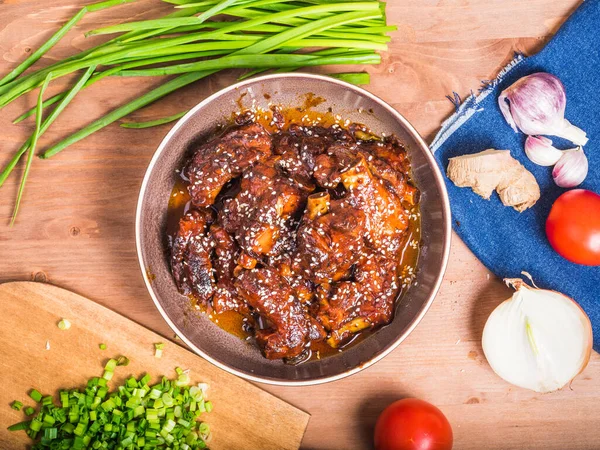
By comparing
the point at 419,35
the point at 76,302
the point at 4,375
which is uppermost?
the point at 419,35

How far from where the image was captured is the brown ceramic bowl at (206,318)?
7.87 feet

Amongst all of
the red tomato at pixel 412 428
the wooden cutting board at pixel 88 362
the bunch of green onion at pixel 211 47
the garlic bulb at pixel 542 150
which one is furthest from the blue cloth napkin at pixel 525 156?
the wooden cutting board at pixel 88 362

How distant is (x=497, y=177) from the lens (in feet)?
8.36

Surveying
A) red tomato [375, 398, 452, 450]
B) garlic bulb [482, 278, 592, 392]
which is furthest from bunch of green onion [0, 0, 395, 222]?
red tomato [375, 398, 452, 450]

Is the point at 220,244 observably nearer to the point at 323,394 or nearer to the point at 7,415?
the point at 323,394

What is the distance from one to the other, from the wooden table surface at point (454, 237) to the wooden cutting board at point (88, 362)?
0.09 metres

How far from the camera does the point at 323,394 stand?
2.82m

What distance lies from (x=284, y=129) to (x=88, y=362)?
156 centimetres

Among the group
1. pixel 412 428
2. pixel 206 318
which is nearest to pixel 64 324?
pixel 206 318

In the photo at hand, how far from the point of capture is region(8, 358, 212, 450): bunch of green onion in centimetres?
268

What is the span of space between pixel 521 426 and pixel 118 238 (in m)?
2.32

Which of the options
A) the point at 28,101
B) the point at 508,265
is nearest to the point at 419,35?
the point at 508,265

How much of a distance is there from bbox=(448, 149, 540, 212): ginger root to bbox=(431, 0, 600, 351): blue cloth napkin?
0.09 meters

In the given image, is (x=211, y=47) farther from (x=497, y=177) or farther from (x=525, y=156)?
(x=525, y=156)
